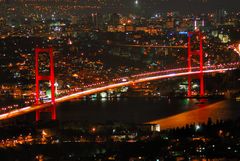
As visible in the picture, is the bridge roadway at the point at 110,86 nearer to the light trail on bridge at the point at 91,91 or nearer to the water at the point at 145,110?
the light trail on bridge at the point at 91,91

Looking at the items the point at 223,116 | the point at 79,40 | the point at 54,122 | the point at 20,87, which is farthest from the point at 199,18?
the point at 54,122

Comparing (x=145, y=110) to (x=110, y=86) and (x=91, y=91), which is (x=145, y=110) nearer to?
(x=110, y=86)

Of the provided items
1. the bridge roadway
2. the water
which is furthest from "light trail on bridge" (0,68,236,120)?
the water

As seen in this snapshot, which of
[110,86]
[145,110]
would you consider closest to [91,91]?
[110,86]

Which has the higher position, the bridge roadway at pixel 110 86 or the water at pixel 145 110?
the bridge roadway at pixel 110 86

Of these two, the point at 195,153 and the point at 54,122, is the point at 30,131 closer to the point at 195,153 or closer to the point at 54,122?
the point at 54,122

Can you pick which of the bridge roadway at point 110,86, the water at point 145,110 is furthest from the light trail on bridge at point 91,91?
the water at point 145,110
